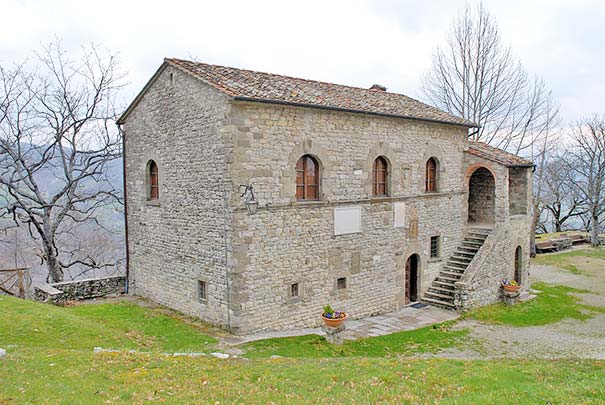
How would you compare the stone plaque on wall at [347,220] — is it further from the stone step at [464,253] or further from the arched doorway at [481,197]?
the arched doorway at [481,197]

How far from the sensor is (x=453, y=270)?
672 inches

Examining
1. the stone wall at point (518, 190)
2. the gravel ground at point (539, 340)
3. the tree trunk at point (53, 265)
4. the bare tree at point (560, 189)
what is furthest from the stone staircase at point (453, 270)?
the bare tree at point (560, 189)

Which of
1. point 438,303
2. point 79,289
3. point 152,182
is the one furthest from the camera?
point 438,303

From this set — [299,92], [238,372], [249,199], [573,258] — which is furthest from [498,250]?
[573,258]

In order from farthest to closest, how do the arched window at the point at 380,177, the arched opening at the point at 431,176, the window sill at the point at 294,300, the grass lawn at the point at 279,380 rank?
the arched opening at the point at 431,176 → the arched window at the point at 380,177 → the window sill at the point at 294,300 → the grass lawn at the point at 279,380

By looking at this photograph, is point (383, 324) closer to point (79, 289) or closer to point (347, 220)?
point (347, 220)

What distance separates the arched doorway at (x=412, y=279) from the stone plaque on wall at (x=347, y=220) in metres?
3.40

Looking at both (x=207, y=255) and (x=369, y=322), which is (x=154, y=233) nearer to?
(x=207, y=255)

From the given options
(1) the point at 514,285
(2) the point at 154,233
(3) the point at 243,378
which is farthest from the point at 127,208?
(1) the point at 514,285

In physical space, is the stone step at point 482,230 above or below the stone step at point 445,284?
above

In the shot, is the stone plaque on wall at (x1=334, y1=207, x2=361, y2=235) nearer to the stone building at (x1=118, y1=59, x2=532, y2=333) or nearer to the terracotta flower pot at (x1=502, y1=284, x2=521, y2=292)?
the stone building at (x1=118, y1=59, x2=532, y2=333)

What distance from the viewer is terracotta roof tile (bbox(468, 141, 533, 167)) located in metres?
17.4

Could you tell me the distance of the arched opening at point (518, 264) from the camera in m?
18.8

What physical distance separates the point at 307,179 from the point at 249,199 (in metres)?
2.18
